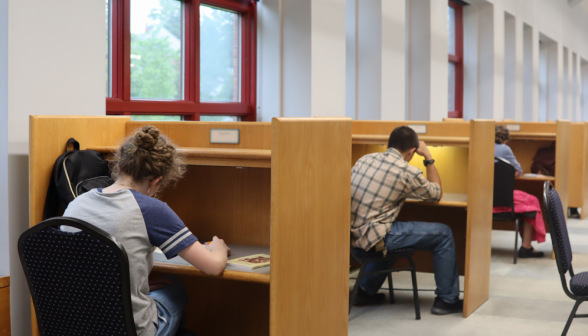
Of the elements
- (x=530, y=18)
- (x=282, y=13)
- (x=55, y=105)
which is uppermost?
(x=530, y=18)

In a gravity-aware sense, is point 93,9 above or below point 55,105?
above

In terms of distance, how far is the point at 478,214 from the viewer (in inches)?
126

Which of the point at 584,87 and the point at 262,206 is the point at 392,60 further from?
the point at 584,87

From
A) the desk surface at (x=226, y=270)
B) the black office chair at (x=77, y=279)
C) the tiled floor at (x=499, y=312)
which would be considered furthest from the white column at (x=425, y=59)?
the black office chair at (x=77, y=279)

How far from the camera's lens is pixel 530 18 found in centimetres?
1010

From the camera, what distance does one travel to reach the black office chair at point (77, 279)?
144 cm

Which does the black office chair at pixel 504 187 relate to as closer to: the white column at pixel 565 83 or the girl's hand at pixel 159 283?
the girl's hand at pixel 159 283

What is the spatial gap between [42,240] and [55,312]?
207 millimetres

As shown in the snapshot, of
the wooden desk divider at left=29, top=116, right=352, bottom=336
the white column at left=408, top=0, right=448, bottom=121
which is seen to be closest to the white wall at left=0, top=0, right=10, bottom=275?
the wooden desk divider at left=29, top=116, right=352, bottom=336

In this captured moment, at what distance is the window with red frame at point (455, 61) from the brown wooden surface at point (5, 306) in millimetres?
6702

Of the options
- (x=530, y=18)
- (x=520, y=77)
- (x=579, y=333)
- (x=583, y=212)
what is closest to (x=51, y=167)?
(x=579, y=333)

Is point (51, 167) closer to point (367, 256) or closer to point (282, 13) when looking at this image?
point (367, 256)

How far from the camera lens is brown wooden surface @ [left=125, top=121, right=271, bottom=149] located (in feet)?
6.89

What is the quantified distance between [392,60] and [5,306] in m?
3.96
